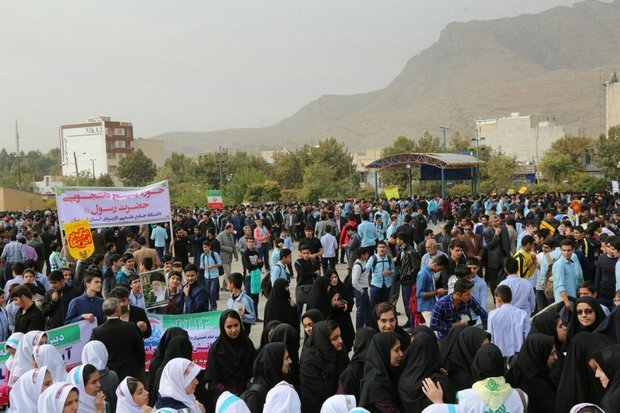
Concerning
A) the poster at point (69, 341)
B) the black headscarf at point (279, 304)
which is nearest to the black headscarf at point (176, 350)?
the poster at point (69, 341)

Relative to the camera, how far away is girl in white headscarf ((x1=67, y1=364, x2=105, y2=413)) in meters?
Result: 5.12

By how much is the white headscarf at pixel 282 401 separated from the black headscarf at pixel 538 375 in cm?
198

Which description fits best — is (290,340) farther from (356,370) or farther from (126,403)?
(126,403)

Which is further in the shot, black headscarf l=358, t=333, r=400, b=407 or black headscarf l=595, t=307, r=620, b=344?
black headscarf l=595, t=307, r=620, b=344

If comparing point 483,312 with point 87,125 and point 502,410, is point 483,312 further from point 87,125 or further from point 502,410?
point 87,125

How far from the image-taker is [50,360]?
6.00 m

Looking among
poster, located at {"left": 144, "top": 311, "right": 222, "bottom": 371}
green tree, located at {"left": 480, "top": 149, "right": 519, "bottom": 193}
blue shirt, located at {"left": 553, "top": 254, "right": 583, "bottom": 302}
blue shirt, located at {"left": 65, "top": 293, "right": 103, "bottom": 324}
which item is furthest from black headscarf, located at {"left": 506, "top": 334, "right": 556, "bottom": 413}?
green tree, located at {"left": 480, "top": 149, "right": 519, "bottom": 193}

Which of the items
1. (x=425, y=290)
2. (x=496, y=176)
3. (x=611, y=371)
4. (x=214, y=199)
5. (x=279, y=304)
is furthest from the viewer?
(x=496, y=176)

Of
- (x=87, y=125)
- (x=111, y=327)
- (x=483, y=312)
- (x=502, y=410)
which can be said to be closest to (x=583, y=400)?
(x=502, y=410)

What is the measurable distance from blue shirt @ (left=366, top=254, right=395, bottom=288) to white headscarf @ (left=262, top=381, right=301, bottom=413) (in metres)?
5.67

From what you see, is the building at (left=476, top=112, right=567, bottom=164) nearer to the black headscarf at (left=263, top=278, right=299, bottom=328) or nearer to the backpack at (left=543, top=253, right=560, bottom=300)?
the backpack at (left=543, top=253, right=560, bottom=300)

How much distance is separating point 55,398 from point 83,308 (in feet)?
10.6

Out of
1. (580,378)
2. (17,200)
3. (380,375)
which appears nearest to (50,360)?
(380,375)

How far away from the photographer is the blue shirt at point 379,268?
10250mm
